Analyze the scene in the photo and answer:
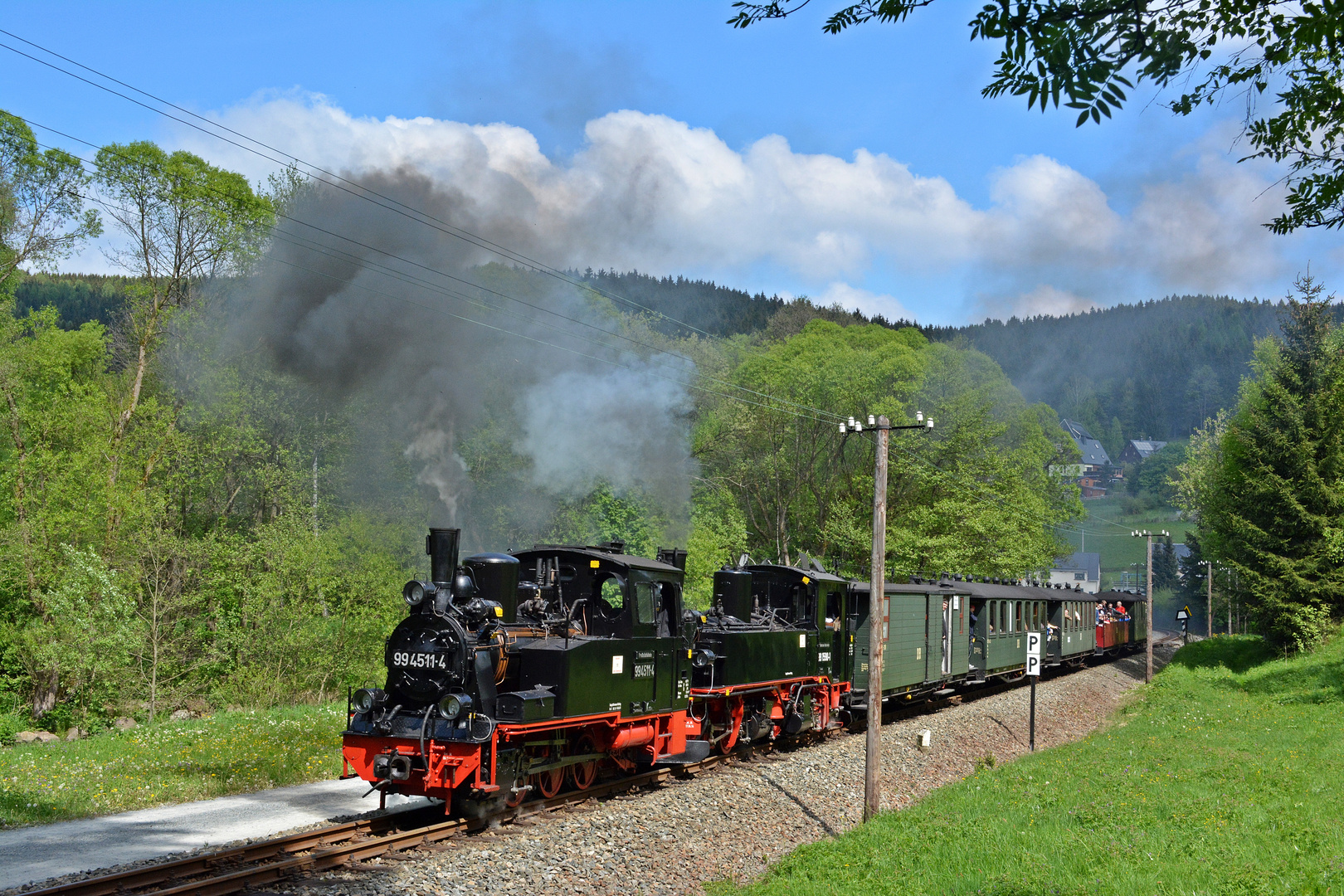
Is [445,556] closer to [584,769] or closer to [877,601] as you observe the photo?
[584,769]

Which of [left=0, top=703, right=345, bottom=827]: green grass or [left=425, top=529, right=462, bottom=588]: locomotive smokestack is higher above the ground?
[left=425, top=529, right=462, bottom=588]: locomotive smokestack

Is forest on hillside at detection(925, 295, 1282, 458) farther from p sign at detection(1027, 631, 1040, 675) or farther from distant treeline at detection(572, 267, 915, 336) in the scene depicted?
p sign at detection(1027, 631, 1040, 675)

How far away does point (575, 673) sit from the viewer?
418 inches

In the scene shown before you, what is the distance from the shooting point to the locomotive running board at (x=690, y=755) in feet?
41.8

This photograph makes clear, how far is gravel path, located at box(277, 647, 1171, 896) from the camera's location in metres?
8.38

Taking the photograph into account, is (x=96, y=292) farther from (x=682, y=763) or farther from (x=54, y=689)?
(x=682, y=763)

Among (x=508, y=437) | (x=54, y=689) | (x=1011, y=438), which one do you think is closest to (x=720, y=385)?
(x=1011, y=438)

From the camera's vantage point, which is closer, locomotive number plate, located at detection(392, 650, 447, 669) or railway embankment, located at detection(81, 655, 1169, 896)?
railway embankment, located at detection(81, 655, 1169, 896)

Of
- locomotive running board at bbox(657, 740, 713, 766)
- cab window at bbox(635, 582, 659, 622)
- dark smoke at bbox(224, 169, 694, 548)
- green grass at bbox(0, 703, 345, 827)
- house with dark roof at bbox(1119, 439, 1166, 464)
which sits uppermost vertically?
house with dark roof at bbox(1119, 439, 1166, 464)

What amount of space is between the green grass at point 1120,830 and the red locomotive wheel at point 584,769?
113 inches

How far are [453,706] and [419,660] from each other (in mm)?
743

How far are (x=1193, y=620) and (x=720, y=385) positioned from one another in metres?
62.9

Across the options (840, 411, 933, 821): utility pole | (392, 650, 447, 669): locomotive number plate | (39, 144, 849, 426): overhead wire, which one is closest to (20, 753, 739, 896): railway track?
(392, 650, 447, 669): locomotive number plate

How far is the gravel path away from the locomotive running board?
30 cm
